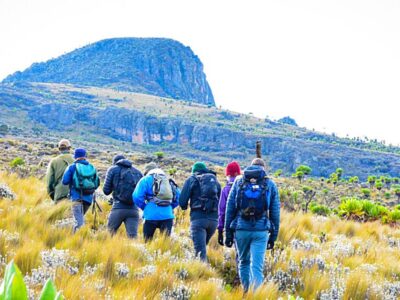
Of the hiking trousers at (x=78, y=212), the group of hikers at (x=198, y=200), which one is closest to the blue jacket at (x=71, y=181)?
the group of hikers at (x=198, y=200)

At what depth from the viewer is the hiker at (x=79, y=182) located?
631 cm

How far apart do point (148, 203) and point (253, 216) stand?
1.80 m

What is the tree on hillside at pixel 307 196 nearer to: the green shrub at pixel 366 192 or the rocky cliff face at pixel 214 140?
the green shrub at pixel 366 192

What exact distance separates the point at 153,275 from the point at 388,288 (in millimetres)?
2956

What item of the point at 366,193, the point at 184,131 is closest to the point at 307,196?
the point at 366,193

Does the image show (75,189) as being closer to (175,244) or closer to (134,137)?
(175,244)

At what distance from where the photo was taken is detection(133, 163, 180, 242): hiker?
5.90 m

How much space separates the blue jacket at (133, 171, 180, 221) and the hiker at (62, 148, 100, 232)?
907 millimetres

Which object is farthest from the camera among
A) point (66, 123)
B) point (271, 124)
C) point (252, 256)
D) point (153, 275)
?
point (271, 124)

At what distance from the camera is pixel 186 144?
154 m

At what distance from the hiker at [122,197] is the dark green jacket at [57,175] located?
0.80 m

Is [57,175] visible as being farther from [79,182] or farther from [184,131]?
[184,131]

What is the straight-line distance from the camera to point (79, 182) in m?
6.36

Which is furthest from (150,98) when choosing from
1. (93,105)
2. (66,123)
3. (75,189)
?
(75,189)
